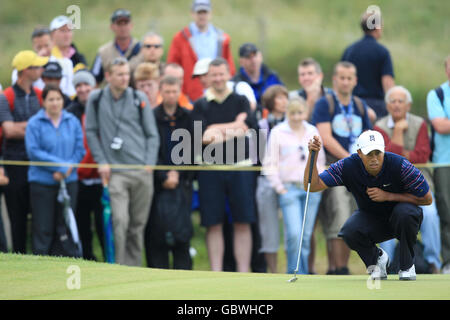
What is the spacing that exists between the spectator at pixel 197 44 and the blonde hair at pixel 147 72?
135cm

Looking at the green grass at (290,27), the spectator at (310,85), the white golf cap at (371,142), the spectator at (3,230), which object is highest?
the green grass at (290,27)

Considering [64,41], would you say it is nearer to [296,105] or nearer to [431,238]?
[296,105]

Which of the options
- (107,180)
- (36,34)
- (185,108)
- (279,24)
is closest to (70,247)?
(107,180)

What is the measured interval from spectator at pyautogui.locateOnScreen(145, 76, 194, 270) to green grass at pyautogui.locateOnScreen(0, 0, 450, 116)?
936cm

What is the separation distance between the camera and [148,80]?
44.4 ft

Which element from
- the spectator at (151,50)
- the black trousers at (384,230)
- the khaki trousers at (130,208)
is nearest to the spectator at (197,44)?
the spectator at (151,50)

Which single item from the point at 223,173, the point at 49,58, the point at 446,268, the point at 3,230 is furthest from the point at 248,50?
the point at 3,230

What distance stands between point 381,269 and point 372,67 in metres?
5.33

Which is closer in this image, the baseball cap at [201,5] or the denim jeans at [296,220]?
the denim jeans at [296,220]

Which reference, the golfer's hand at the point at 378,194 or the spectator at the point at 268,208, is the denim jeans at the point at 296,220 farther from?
the golfer's hand at the point at 378,194

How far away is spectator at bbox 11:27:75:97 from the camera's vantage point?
46.2ft

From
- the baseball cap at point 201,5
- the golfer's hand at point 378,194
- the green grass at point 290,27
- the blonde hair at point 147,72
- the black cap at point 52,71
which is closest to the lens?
the golfer's hand at point 378,194

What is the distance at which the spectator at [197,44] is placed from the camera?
14.9 m
